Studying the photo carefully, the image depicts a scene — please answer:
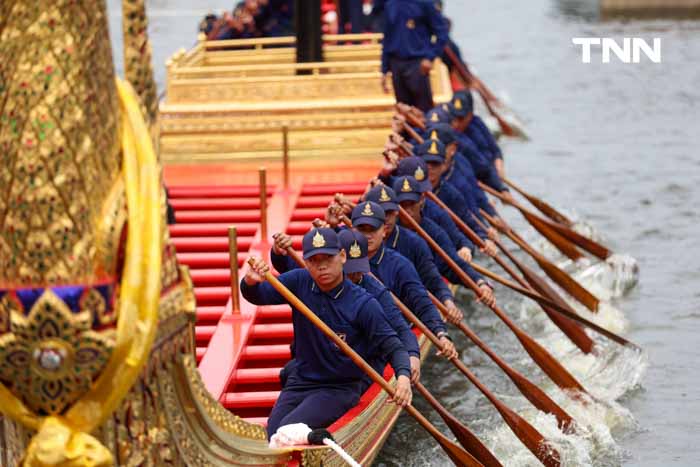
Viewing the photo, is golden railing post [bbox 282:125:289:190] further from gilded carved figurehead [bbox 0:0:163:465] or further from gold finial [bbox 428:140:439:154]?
gilded carved figurehead [bbox 0:0:163:465]

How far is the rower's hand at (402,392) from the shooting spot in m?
7.07

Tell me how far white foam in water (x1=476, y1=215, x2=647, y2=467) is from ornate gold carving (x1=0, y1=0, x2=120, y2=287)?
16.2 feet

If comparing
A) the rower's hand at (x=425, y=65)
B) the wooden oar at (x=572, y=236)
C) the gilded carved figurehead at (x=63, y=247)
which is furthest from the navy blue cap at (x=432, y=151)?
the gilded carved figurehead at (x=63, y=247)

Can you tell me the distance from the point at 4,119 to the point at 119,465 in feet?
4.05

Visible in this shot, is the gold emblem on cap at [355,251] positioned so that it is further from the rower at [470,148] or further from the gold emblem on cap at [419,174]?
the rower at [470,148]

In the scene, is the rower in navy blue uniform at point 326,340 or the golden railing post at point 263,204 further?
the golden railing post at point 263,204

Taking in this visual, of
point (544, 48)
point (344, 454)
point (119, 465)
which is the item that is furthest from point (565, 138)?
point (119, 465)

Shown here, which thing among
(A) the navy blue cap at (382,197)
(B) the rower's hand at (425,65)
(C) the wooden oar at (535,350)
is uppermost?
(A) the navy blue cap at (382,197)

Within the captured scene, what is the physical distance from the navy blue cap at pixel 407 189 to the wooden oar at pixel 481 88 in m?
8.53

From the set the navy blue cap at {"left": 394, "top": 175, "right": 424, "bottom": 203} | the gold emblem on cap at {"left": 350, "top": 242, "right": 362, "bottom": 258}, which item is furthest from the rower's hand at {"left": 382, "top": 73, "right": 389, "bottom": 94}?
the gold emblem on cap at {"left": 350, "top": 242, "right": 362, "bottom": 258}

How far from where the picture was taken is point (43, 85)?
4645 mm

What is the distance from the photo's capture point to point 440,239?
982 centimetres

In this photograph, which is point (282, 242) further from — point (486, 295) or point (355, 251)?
point (486, 295)

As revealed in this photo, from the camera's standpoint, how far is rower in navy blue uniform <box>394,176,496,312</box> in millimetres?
9414
